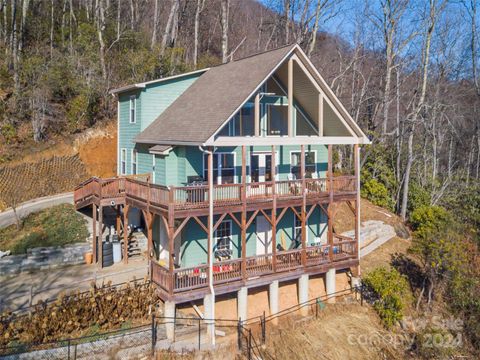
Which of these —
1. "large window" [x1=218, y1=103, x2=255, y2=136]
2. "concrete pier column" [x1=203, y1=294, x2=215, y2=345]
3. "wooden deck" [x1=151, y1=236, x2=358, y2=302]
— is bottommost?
"concrete pier column" [x1=203, y1=294, x2=215, y2=345]

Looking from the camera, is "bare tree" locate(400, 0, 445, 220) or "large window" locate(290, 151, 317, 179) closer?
"large window" locate(290, 151, 317, 179)

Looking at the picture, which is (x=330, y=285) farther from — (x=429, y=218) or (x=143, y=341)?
(x=429, y=218)

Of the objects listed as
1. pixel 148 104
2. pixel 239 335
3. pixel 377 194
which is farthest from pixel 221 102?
pixel 377 194

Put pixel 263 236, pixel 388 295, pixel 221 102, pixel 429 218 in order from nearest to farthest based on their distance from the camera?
1. pixel 221 102
2. pixel 388 295
3. pixel 263 236
4. pixel 429 218

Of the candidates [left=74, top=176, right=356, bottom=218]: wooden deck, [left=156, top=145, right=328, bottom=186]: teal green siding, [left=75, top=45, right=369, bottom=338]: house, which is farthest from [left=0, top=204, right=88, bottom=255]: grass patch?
[left=156, top=145, right=328, bottom=186]: teal green siding

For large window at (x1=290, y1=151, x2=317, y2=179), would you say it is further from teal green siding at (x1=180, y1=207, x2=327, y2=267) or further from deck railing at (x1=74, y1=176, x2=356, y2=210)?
deck railing at (x1=74, y1=176, x2=356, y2=210)

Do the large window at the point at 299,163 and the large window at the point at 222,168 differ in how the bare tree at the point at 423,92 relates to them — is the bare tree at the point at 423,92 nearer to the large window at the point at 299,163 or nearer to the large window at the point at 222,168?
the large window at the point at 299,163
